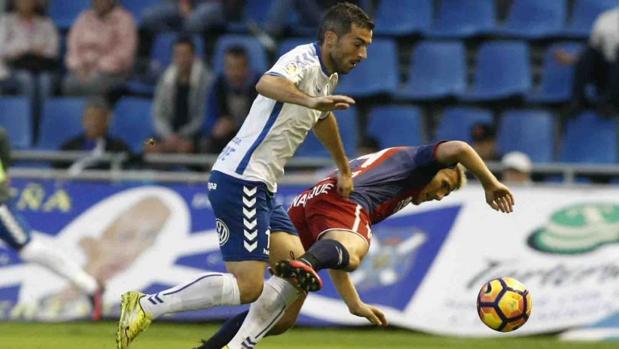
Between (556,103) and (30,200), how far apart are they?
20.9 ft

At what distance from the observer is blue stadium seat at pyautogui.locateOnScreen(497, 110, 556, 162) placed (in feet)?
54.1

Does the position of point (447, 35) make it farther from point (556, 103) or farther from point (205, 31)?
point (205, 31)

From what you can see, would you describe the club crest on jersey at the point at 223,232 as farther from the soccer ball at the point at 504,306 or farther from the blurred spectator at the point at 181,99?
the blurred spectator at the point at 181,99

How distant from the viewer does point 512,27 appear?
17547mm

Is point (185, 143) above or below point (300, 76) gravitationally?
below

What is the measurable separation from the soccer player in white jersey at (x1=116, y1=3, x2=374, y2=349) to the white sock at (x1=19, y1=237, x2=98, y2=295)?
14.5 feet

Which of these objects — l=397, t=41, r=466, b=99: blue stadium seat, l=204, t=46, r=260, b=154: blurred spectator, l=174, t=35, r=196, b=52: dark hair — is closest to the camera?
l=204, t=46, r=260, b=154: blurred spectator

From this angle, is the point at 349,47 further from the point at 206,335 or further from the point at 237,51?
the point at 237,51

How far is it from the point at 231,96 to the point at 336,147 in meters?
7.00

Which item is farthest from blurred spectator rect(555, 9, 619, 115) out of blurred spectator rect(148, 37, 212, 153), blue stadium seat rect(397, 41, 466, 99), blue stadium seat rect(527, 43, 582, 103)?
blurred spectator rect(148, 37, 212, 153)

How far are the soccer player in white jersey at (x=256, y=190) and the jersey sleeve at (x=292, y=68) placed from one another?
10mm

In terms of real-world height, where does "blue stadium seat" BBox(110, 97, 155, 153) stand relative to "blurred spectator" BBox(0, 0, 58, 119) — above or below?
below

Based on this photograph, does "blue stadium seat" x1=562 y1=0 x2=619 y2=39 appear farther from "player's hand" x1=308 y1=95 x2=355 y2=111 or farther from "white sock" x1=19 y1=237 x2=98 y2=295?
"player's hand" x1=308 y1=95 x2=355 y2=111

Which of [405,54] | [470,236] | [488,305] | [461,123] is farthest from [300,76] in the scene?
[405,54]
